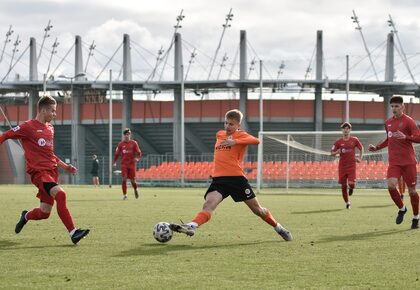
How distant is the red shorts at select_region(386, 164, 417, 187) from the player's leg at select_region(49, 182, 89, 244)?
554cm

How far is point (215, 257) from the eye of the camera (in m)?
9.20

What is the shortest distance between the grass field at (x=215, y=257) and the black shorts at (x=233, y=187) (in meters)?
0.60

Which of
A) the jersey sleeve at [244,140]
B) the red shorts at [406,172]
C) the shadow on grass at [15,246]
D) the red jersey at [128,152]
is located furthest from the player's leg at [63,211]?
the red jersey at [128,152]

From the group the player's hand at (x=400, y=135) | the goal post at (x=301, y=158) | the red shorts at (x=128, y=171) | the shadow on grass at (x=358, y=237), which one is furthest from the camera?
the goal post at (x=301, y=158)

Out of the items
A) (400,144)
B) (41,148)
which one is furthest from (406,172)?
(41,148)

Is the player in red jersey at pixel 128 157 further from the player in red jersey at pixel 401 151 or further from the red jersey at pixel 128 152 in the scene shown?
the player in red jersey at pixel 401 151

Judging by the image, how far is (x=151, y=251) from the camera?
9.80 meters

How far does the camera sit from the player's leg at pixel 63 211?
34.0 ft

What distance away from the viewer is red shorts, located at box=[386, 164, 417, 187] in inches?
539

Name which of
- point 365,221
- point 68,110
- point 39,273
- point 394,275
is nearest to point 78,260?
point 39,273

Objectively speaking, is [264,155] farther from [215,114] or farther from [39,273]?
[39,273]

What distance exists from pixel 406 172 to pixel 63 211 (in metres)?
5.86

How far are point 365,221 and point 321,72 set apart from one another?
154ft

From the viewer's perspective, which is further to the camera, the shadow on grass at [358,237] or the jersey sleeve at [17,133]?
the shadow on grass at [358,237]
